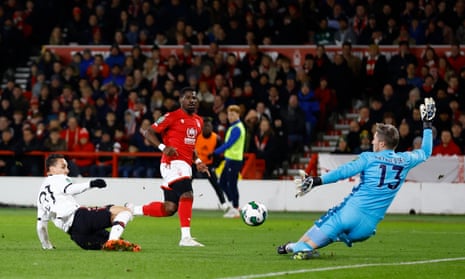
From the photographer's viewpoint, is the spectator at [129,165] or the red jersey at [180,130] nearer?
the red jersey at [180,130]

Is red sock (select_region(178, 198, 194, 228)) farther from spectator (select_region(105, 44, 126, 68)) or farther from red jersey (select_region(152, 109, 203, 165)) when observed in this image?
spectator (select_region(105, 44, 126, 68))

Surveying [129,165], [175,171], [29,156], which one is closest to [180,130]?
[175,171]

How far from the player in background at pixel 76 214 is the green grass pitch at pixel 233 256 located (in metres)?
0.21

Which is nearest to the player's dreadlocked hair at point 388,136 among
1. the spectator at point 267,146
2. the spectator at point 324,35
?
the spectator at point 267,146

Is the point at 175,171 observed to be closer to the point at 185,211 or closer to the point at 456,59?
the point at 185,211

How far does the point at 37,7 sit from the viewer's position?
3228 cm

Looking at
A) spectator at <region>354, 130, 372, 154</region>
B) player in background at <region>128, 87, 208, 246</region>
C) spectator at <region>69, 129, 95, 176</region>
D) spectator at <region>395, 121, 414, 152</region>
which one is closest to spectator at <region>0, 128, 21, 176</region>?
spectator at <region>69, 129, 95, 176</region>

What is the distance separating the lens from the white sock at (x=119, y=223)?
1252 cm

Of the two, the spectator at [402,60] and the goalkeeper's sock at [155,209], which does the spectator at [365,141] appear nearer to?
the spectator at [402,60]

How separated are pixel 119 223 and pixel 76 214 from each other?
1.67 ft

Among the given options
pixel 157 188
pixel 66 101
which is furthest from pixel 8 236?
pixel 66 101

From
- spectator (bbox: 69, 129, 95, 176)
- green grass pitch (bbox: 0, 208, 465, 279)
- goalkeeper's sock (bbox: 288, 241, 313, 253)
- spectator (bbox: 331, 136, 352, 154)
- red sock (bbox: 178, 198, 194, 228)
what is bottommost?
green grass pitch (bbox: 0, 208, 465, 279)

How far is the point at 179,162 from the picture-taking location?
14.7 metres

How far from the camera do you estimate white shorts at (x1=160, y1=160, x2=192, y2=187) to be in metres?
14.5
